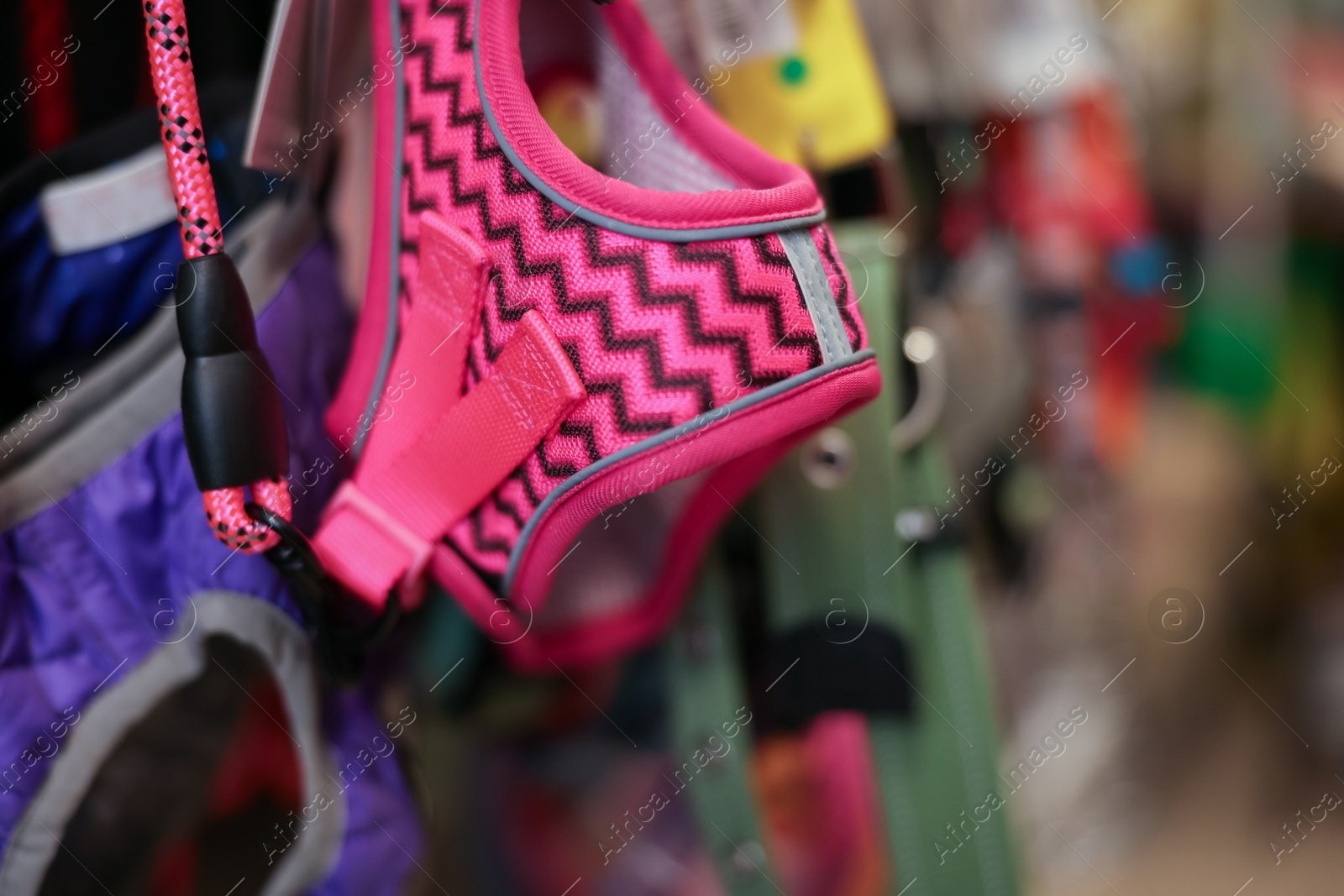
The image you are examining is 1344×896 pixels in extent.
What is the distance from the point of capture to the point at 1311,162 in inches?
35.5

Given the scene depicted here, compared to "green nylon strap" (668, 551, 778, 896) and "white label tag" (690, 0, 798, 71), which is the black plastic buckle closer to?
"green nylon strap" (668, 551, 778, 896)

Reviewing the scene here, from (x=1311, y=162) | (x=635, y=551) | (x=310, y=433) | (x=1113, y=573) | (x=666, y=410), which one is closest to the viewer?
(x=666, y=410)

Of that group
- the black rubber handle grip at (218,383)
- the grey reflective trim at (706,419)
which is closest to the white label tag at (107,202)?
the black rubber handle grip at (218,383)

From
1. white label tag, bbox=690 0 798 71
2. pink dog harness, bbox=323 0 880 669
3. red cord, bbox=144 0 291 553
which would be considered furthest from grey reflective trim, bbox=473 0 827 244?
white label tag, bbox=690 0 798 71

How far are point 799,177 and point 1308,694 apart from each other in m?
1.16

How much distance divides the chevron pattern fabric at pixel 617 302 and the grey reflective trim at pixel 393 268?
0.14ft

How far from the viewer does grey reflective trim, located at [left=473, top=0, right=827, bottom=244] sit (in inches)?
12.5

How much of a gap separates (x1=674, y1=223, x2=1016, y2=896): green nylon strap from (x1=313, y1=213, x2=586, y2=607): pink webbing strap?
0.72 ft

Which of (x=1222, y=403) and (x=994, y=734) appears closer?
(x=994, y=734)

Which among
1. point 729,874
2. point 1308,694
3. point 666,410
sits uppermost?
point 666,410

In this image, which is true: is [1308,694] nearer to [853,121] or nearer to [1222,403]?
[1222,403]

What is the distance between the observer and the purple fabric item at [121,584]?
0.38 metres

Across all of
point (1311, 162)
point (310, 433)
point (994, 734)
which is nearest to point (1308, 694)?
point (1311, 162)

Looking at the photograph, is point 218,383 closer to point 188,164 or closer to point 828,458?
point 188,164
